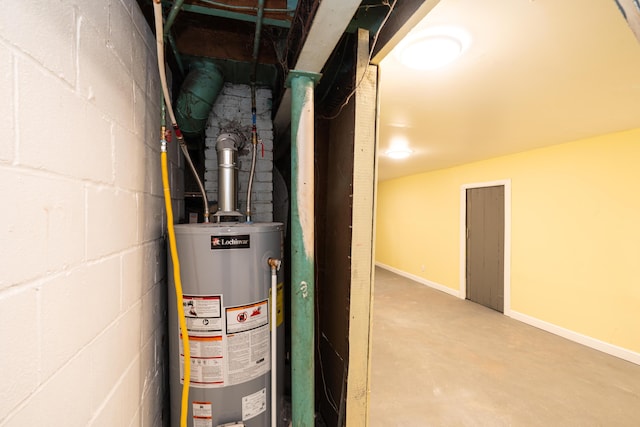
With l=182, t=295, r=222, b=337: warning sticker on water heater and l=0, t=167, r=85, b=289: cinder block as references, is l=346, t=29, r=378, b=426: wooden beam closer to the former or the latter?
l=182, t=295, r=222, b=337: warning sticker on water heater

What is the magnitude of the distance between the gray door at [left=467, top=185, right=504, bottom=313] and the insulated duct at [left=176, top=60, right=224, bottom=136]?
→ 4.22 metres

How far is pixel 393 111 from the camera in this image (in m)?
2.37

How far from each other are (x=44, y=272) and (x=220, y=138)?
111 cm

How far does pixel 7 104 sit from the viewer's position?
482 mm

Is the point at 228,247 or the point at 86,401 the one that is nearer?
the point at 86,401

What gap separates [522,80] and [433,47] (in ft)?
2.59

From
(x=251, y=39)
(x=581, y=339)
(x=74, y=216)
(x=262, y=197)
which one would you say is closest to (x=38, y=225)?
(x=74, y=216)

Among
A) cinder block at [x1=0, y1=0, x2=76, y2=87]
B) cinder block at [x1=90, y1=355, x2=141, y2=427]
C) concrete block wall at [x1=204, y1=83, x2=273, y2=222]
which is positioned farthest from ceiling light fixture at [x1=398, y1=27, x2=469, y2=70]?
cinder block at [x1=90, y1=355, x2=141, y2=427]

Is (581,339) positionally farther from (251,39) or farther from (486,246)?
(251,39)

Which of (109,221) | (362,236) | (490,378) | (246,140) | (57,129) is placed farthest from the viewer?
(490,378)

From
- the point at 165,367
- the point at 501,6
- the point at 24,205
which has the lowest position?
the point at 165,367

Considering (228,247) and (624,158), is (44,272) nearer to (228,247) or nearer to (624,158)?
(228,247)

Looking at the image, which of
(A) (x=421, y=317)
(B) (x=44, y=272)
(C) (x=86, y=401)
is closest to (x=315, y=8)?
(B) (x=44, y=272)

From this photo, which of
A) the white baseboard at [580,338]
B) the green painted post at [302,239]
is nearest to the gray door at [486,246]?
the white baseboard at [580,338]
